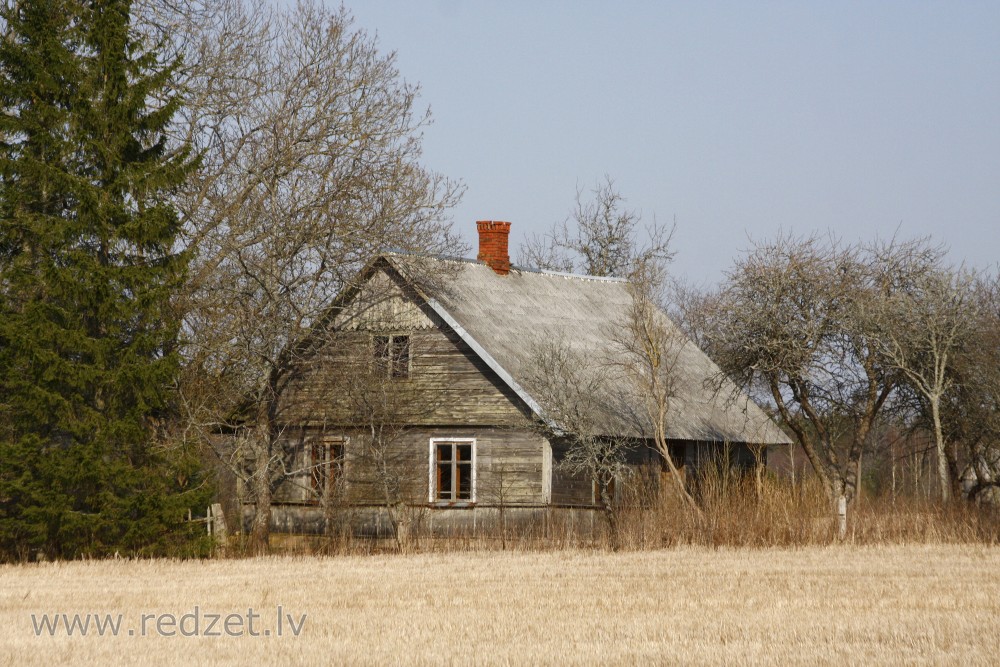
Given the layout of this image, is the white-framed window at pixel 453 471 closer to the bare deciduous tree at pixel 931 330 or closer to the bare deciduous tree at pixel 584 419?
the bare deciduous tree at pixel 584 419

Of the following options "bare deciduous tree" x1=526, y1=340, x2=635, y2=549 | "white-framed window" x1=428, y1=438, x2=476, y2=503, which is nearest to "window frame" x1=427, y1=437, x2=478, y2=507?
"white-framed window" x1=428, y1=438, x2=476, y2=503

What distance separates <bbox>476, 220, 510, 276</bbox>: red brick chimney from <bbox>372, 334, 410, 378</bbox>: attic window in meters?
4.18

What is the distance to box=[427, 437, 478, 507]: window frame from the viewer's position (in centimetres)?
2741

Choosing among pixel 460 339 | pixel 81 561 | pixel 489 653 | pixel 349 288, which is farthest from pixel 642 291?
pixel 489 653

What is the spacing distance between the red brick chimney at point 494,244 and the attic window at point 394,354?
4.18 meters

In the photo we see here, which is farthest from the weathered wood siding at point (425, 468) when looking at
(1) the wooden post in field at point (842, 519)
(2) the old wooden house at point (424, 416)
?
(1) the wooden post in field at point (842, 519)

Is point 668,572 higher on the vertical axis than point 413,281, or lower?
lower

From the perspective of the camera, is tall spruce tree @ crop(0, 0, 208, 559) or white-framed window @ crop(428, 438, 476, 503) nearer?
tall spruce tree @ crop(0, 0, 208, 559)

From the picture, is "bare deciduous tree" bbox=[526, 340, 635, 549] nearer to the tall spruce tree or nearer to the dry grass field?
the dry grass field

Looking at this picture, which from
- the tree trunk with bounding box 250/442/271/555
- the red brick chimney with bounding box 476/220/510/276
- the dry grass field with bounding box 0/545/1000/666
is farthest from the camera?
the red brick chimney with bounding box 476/220/510/276

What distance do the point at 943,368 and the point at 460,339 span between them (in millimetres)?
9644

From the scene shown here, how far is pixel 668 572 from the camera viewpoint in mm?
17797

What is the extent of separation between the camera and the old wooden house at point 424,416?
27.2 m

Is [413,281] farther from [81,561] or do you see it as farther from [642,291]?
[81,561]
